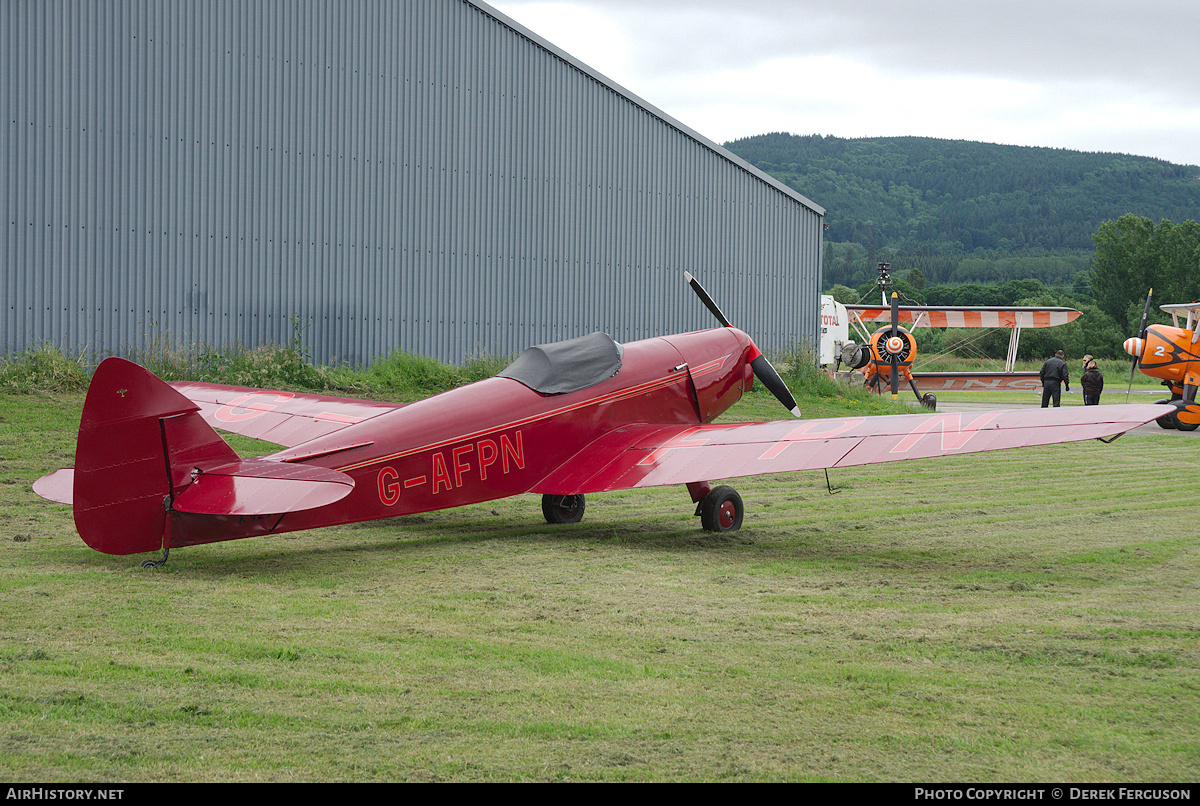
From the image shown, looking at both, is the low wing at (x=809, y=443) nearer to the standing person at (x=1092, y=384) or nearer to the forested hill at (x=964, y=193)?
the standing person at (x=1092, y=384)

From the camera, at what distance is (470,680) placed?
3.84 metres

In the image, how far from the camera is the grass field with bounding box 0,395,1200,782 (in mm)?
3059

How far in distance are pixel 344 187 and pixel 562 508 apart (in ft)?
32.1

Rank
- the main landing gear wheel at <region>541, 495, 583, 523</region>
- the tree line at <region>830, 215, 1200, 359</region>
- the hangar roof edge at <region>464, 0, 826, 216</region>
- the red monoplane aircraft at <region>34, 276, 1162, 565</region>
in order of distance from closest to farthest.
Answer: the red monoplane aircraft at <region>34, 276, 1162, 565</region> < the main landing gear wheel at <region>541, 495, 583, 523</region> < the hangar roof edge at <region>464, 0, 826, 216</region> < the tree line at <region>830, 215, 1200, 359</region>

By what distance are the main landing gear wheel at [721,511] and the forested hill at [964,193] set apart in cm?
13957

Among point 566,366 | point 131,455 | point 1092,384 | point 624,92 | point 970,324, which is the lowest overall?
point 1092,384

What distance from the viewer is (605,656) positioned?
13.9 feet

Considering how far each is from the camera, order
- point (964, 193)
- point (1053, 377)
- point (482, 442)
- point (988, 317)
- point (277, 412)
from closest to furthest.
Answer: point (482, 442) < point (277, 412) < point (1053, 377) < point (988, 317) < point (964, 193)

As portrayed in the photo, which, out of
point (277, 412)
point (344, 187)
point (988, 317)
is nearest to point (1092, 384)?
point (344, 187)

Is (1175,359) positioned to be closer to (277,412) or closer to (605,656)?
(277,412)

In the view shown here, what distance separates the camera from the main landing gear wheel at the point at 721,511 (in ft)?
26.2

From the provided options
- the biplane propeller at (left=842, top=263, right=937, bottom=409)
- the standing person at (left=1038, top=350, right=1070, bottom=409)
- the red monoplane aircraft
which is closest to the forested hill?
the biplane propeller at (left=842, top=263, right=937, bottom=409)

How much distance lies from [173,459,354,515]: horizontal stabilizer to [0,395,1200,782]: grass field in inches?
18.0

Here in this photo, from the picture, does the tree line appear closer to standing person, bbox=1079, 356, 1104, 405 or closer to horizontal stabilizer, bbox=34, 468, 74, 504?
standing person, bbox=1079, 356, 1104, 405
